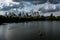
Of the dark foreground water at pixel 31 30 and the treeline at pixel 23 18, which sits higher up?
the treeline at pixel 23 18

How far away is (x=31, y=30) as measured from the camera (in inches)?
162

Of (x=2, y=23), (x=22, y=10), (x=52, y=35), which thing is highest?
(x=22, y=10)

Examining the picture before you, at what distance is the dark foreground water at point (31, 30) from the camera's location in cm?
407

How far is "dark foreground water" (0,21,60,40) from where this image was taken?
160 inches

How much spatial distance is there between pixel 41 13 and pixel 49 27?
A: 355 millimetres

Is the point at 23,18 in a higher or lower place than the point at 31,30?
higher

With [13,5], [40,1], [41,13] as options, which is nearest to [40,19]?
[41,13]

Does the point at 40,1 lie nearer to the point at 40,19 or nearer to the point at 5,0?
the point at 40,19

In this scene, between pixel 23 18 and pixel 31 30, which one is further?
pixel 23 18

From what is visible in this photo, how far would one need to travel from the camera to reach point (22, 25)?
4.12 metres

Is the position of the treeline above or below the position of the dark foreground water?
above

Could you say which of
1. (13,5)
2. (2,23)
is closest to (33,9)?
(13,5)

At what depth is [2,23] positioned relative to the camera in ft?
13.6

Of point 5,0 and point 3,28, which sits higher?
point 5,0
